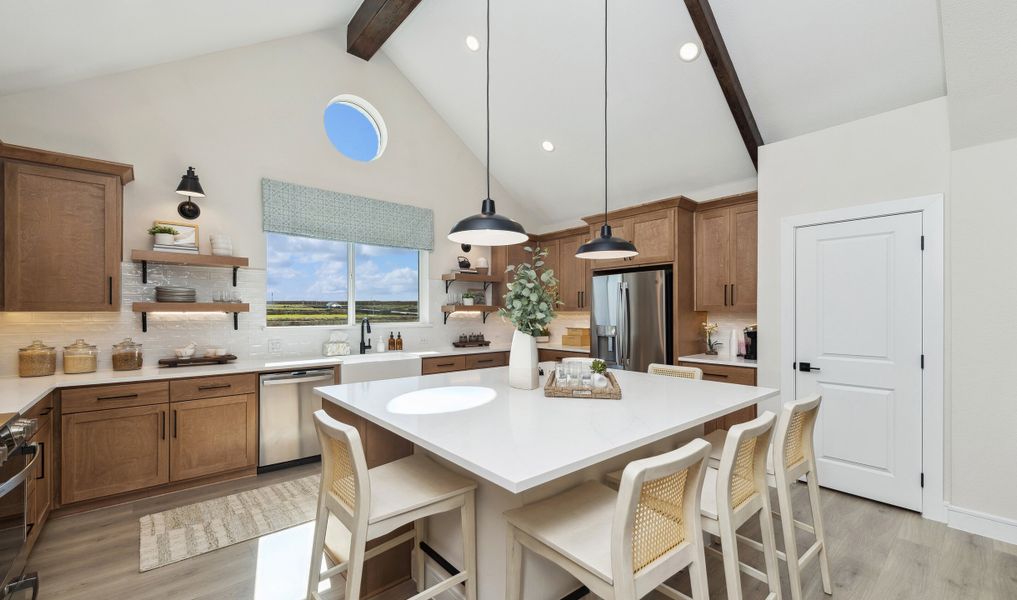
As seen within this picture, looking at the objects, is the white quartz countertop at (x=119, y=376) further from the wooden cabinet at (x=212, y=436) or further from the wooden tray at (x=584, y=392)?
the wooden tray at (x=584, y=392)

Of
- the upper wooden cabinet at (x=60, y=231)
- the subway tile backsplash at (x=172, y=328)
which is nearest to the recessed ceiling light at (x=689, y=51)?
the subway tile backsplash at (x=172, y=328)

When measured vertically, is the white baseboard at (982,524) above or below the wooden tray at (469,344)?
below

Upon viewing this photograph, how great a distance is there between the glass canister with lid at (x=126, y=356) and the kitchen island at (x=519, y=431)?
2.15m

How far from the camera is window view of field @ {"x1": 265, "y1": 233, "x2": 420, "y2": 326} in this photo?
13.9 feet

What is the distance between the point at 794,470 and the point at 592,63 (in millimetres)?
3623

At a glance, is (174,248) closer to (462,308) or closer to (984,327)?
(462,308)

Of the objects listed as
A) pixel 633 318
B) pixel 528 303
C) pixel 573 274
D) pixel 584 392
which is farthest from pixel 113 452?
pixel 573 274

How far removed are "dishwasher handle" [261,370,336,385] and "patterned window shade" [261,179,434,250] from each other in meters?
1.44

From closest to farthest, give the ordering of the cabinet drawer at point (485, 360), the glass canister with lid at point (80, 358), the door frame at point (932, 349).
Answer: the door frame at point (932, 349), the glass canister with lid at point (80, 358), the cabinet drawer at point (485, 360)

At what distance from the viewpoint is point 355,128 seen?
486 centimetres

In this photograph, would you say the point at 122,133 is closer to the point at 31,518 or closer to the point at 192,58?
the point at 192,58

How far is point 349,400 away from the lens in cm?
197

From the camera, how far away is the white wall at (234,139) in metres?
3.23

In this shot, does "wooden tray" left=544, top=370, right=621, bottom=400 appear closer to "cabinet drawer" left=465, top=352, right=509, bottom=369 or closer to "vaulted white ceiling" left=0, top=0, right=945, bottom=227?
"cabinet drawer" left=465, top=352, right=509, bottom=369
